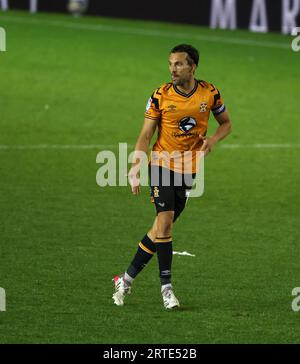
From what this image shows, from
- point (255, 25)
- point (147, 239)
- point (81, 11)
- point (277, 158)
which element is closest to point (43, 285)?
point (147, 239)

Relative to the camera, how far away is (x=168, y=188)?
A: 34.9 feet

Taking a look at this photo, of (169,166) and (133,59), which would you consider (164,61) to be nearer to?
(133,59)

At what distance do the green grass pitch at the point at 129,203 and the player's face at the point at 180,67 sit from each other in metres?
1.98

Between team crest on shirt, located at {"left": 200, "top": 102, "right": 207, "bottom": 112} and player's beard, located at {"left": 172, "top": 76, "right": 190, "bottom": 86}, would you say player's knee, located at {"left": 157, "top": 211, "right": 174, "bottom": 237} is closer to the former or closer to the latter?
team crest on shirt, located at {"left": 200, "top": 102, "right": 207, "bottom": 112}

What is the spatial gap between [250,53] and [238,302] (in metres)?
18.0

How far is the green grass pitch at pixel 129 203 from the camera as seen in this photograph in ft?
33.7

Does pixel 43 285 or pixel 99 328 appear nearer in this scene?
pixel 99 328

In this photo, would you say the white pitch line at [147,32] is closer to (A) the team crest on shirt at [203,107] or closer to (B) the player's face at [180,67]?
(A) the team crest on shirt at [203,107]

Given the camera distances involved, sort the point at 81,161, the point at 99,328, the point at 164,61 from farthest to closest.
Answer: the point at 164,61 < the point at 81,161 < the point at 99,328

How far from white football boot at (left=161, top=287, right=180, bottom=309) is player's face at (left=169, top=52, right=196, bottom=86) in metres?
1.80

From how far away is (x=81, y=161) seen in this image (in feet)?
59.4

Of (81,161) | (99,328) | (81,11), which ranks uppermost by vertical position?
(81,11)

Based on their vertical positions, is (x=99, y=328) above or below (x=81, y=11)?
below

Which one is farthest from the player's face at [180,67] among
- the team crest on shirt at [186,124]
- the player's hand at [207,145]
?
the player's hand at [207,145]
